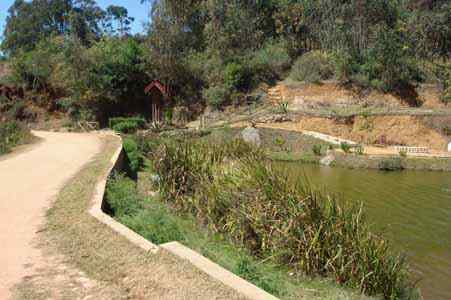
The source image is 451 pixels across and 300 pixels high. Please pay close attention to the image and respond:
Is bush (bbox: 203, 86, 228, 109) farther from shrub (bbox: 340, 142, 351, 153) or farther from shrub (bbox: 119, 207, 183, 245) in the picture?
shrub (bbox: 119, 207, 183, 245)

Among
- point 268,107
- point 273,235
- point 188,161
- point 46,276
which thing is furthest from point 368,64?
point 46,276

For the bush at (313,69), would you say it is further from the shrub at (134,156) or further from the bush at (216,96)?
the shrub at (134,156)

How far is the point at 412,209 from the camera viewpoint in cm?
1253

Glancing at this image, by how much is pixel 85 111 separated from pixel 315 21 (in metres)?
19.9

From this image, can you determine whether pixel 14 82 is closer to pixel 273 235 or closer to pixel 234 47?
pixel 234 47

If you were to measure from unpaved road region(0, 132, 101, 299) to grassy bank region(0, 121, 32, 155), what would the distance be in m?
1.72

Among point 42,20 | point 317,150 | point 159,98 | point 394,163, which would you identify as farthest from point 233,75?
point 42,20

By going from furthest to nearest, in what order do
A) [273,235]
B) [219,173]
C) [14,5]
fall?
[14,5] → [219,173] → [273,235]

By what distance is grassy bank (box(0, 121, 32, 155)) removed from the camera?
18341 millimetres

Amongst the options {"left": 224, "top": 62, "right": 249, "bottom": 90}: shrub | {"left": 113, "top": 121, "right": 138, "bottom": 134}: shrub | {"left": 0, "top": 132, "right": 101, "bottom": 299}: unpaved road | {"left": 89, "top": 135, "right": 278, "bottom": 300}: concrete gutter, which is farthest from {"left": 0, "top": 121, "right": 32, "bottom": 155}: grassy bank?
{"left": 224, "top": 62, "right": 249, "bottom": 90}: shrub

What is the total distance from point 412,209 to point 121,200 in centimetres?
852

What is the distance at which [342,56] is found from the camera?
103 ft

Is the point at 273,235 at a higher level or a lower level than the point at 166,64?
lower

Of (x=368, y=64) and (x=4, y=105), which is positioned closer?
(x=368, y=64)
